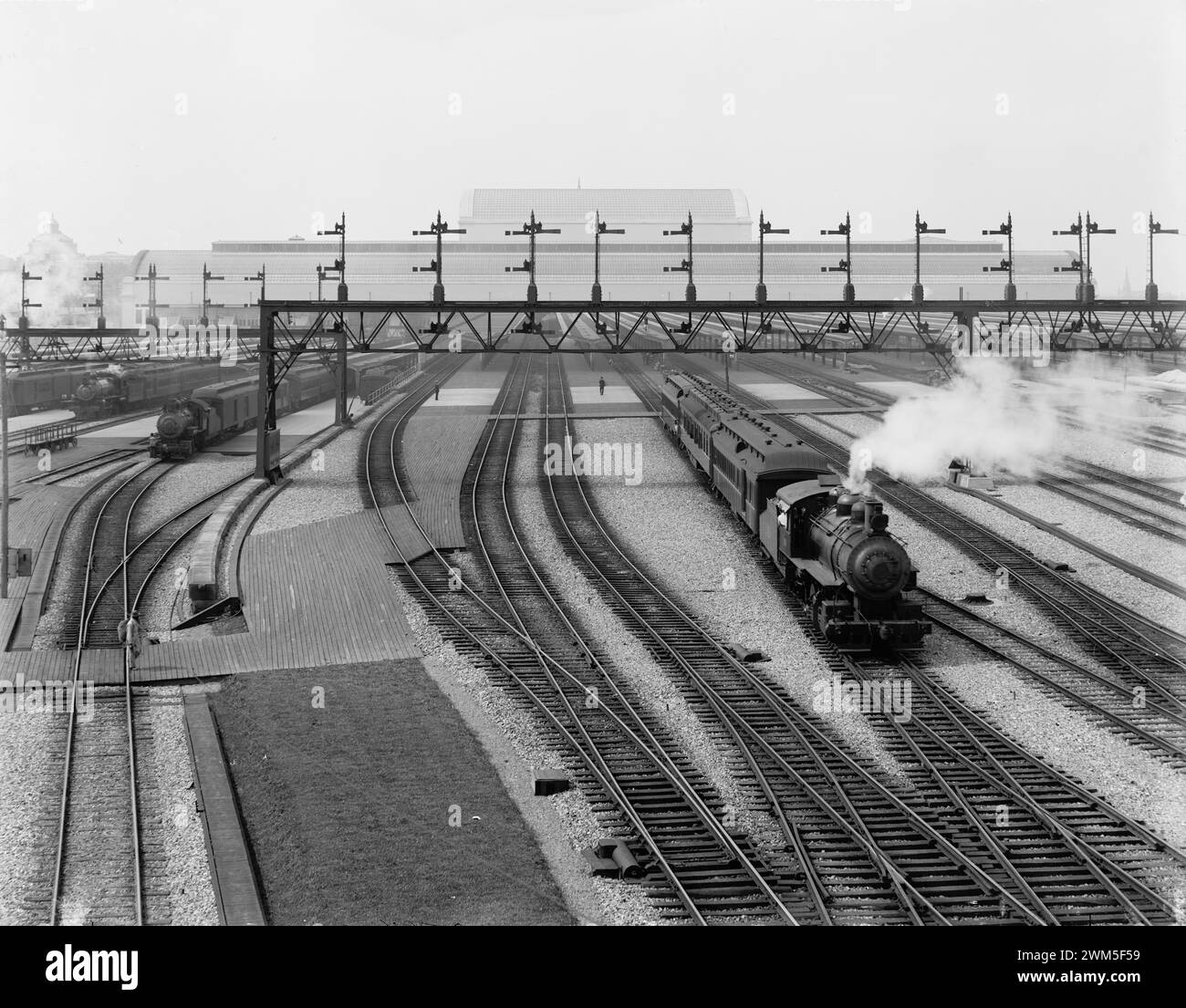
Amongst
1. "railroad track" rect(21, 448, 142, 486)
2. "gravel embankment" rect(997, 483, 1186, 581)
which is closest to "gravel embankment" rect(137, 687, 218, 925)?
"gravel embankment" rect(997, 483, 1186, 581)

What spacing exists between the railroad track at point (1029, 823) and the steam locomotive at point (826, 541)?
2.42 m

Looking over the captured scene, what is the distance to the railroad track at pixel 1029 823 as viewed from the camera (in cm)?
1354

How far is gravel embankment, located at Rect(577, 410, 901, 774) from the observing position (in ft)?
72.0

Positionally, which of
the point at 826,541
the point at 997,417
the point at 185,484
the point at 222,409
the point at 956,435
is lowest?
the point at 826,541

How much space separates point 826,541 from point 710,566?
7.19 m

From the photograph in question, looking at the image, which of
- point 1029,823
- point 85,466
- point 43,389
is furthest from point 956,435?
point 43,389

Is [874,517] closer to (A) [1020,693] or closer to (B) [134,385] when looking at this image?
(A) [1020,693]

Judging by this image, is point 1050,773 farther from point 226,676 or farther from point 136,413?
point 136,413

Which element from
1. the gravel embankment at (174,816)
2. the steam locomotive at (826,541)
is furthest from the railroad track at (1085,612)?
the gravel embankment at (174,816)

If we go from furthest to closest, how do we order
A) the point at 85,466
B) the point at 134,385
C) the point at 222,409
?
the point at 134,385
the point at 222,409
the point at 85,466

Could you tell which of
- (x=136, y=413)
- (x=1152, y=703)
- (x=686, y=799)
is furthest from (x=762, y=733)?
(x=136, y=413)

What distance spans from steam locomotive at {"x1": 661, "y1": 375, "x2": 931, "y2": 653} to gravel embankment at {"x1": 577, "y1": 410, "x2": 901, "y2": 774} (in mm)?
928

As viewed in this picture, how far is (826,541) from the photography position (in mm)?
24297

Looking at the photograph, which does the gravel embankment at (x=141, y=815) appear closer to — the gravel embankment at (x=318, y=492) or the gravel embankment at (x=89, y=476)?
the gravel embankment at (x=318, y=492)
